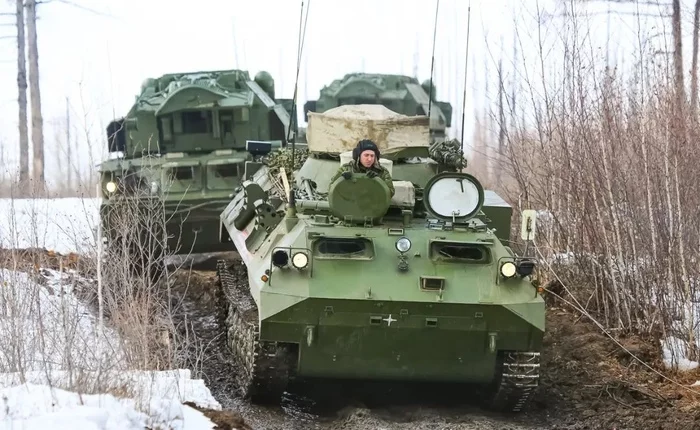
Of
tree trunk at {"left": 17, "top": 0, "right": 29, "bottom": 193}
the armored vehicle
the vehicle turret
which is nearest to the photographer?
the vehicle turret

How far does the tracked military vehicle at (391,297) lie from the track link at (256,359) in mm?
13

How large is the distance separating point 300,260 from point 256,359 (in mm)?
950

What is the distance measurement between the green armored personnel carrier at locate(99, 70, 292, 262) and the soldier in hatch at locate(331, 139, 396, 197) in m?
5.18

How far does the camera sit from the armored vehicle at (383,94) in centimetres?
2273

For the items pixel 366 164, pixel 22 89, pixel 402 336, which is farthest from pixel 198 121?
pixel 22 89

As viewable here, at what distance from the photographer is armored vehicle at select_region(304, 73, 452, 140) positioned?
22.7 m

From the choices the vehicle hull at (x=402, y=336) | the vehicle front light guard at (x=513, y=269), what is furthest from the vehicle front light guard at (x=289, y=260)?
the vehicle front light guard at (x=513, y=269)

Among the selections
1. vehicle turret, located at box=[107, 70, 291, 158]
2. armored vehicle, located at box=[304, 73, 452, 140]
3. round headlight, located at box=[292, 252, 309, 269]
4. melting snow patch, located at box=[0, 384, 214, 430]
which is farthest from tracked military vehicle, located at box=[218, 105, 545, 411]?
armored vehicle, located at box=[304, 73, 452, 140]

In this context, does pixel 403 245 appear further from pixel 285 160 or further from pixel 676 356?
pixel 285 160

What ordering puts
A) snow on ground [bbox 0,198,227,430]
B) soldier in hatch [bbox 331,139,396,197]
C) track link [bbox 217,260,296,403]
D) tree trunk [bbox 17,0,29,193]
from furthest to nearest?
1. tree trunk [bbox 17,0,29,193]
2. soldier in hatch [bbox 331,139,396,197]
3. track link [bbox 217,260,296,403]
4. snow on ground [bbox 0,198,227,430]

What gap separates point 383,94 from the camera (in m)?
23.2

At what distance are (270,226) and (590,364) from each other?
3670 millimetres

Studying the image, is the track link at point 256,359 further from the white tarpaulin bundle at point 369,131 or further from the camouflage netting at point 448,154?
the camouflage netting at point 448,154

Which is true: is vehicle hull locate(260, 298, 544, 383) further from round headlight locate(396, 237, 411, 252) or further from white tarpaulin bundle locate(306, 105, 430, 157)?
white tarpaulin bundle locate(306, 105, 430, 157)
